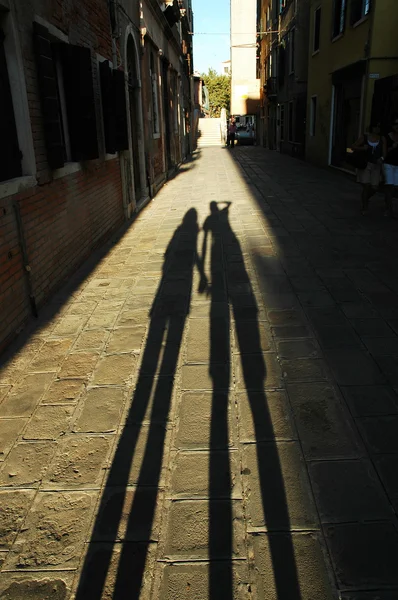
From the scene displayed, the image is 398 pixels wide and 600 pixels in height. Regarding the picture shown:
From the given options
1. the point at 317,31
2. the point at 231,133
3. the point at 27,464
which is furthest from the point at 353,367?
the point at 231,133

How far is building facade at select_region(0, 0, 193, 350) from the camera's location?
13.7 feet

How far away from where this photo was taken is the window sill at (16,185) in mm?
3904

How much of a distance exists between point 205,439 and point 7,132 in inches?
128

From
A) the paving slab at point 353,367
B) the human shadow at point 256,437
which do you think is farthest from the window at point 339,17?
the paving slab at point 353,367


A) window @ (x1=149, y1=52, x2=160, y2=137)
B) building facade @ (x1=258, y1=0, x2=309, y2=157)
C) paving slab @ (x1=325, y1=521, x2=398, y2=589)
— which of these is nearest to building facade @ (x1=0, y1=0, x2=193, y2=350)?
paving slab @ (x1=325, y1=521, x2=398, y2=589)

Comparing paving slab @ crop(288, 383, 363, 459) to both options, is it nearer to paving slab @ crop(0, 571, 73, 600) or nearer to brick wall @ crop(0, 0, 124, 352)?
paving slab @ crop(0, 571, 73, 600)

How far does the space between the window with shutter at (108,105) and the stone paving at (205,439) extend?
106 inches

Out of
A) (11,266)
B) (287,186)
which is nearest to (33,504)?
(11,266)

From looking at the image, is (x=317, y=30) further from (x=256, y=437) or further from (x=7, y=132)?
(x=256, y=437)

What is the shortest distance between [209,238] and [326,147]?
11.0m

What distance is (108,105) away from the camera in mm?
7254

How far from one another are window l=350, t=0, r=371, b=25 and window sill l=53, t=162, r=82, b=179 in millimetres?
9944

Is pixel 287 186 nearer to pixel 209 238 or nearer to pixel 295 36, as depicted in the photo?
pixel 209 238

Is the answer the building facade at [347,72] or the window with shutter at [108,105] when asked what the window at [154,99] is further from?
the window with shutter at [108,105]
